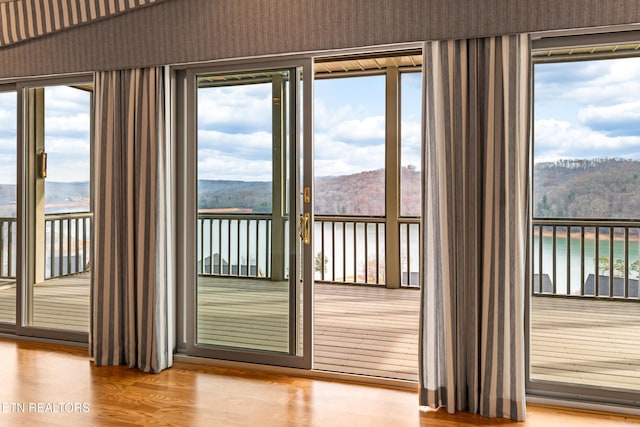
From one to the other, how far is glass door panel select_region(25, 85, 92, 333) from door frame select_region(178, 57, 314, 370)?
→ 944 mm

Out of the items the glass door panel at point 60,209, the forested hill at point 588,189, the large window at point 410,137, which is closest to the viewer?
the forested hill at point 588,189

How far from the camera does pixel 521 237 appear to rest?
2.82 metres

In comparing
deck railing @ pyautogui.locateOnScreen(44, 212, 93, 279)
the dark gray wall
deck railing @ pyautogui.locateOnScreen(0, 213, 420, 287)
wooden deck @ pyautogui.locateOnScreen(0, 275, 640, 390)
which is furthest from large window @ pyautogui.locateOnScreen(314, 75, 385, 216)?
deck railing @ pyautogui.locateOnScreen(44, 212, 93, 279)

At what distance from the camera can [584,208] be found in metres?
3.04

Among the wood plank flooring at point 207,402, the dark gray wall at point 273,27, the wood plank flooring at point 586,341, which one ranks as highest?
the dark gray wall at point 273,27

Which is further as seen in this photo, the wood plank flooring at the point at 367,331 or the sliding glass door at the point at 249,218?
the wood plank flooring at the point at 367,331

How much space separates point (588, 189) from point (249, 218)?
7.12 feet

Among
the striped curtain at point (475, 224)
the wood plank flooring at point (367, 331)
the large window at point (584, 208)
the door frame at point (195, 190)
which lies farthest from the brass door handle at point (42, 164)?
the large window at point (584, 208)

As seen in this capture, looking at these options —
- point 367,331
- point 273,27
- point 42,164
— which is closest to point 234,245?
point 273,27

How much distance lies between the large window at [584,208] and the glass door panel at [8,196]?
163 inches

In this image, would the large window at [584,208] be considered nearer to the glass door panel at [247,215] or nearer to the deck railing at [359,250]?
the glass door panel at [247,215]

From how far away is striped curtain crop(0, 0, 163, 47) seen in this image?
365cm

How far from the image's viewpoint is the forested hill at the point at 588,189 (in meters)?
2.97


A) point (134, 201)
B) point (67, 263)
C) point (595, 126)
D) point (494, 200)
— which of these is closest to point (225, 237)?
point (134, 201)
